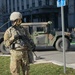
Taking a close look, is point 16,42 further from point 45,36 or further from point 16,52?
point 45,36

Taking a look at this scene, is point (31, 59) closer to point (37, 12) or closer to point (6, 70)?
point (6, 70)

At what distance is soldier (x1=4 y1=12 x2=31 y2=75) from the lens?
20.3 feet

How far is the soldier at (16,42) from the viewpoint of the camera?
20.3 ft

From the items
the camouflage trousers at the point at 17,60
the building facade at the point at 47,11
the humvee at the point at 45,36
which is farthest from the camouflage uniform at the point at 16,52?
the building facade at the point at 47,11

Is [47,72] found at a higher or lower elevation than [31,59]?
lower

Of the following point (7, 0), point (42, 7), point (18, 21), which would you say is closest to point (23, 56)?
point (18, 21)

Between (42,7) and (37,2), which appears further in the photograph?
(37,2)

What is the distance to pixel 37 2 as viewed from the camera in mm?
69062

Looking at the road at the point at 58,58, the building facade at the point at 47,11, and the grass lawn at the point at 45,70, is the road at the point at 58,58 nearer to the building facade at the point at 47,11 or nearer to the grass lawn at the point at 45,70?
the grass lawn at the point at 45,70

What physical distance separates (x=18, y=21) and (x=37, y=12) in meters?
57.2

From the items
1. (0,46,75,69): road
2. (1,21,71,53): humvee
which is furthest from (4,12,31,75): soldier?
(1,21,71,53): humvee

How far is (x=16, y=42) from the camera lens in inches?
245

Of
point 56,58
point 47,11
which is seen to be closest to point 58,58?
point 56,58

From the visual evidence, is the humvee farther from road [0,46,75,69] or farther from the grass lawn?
the grass lawn
